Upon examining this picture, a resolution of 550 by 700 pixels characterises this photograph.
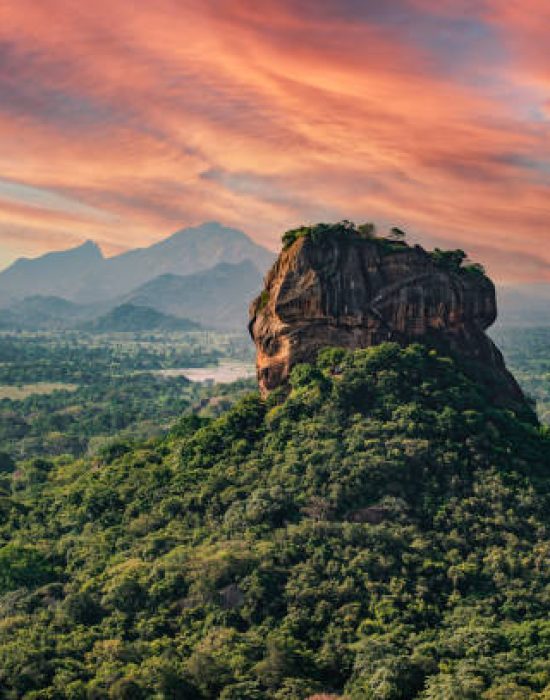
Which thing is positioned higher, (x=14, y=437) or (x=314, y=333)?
(x=314, y=333)

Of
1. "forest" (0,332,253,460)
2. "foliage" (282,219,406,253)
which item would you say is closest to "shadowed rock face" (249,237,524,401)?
"foliage" (282,219,406,253)

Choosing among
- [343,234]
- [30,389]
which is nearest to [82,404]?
[30,389]

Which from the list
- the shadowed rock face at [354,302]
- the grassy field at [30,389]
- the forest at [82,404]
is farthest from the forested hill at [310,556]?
the grassy field at [30,389]

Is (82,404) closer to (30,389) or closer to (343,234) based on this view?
(30,389)

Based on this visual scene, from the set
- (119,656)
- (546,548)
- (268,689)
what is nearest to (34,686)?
(119,656)

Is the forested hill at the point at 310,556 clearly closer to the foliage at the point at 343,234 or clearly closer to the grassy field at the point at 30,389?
the foliage at the point at 343,234

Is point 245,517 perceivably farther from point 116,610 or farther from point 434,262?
point 434,262

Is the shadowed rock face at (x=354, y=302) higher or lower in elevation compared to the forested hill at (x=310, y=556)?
higher
